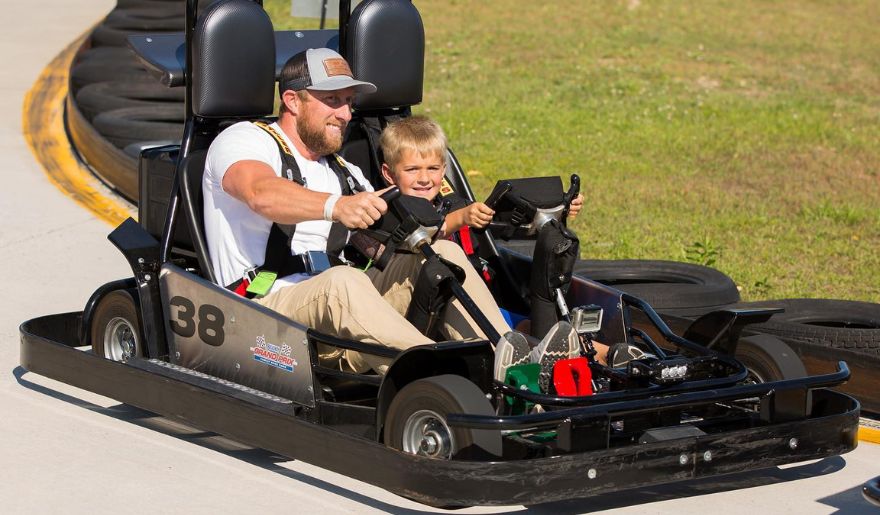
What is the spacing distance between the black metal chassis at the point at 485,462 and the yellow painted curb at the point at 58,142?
3838mm

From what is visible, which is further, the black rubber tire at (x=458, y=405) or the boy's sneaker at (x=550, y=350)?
the boy's sneaker at (x=550, y=350)

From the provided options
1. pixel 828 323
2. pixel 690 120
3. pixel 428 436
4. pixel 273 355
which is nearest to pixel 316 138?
pixel 273 355

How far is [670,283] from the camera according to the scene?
642cm

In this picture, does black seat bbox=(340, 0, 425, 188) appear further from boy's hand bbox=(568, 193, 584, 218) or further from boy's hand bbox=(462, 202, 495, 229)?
boy's hand bbox=(568, 193, 584, 218)

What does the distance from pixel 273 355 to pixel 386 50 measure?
1.51 meters

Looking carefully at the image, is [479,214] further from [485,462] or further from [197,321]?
[485,462]

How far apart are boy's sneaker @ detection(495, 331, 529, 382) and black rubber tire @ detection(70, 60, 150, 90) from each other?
7451mm

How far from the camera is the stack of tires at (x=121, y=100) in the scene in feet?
30.6

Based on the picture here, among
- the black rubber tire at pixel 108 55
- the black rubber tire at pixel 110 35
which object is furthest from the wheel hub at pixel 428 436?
the black rubber tire at pixel 110 35

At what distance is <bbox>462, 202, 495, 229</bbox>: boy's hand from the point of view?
4.99 m

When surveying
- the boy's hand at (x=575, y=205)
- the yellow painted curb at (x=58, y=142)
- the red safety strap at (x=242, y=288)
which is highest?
the boy's hand at (x=575, y=205)

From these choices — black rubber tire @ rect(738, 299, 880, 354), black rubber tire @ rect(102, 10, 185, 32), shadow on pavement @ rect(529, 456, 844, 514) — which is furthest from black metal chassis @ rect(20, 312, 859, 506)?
black rubber tire @ rect(102, 10, 185, 32)

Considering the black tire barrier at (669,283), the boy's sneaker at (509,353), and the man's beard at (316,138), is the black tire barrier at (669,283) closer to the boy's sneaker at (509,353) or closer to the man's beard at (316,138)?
the man's beard at (316,138)

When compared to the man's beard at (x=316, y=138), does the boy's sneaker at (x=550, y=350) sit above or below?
below
